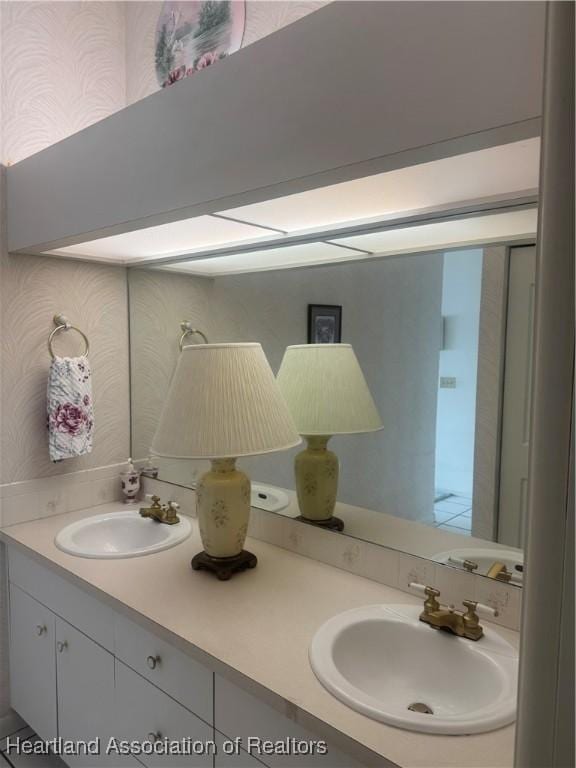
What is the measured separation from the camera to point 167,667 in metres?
1.27

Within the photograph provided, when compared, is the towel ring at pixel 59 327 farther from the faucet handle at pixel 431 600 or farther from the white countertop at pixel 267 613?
the faucet handle at pixel 431 600

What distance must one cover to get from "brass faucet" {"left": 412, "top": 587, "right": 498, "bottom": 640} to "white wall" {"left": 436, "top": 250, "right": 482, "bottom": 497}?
28 centimetres

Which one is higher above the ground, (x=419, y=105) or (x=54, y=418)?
(x=419, y=105)

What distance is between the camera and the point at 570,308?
1.53 ft

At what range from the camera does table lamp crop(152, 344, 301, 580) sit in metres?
1.34

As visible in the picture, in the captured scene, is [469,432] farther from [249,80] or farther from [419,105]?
[249,80]

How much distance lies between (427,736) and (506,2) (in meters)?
1.16

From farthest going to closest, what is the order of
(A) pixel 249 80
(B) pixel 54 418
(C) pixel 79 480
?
(C) pixel 79 480
(B) pixel 54 418
(A) pixel 249 80

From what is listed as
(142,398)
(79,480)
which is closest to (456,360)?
(142,398)

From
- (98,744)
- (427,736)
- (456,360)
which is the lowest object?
(98,744)

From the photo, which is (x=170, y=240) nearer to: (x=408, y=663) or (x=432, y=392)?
(x=432, y=392)

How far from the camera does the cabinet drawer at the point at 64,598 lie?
1482mm

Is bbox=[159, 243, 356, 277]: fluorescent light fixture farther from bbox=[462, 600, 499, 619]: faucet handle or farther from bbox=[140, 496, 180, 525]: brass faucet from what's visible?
bbox=[462, 600, 499, 619]: faucet handle

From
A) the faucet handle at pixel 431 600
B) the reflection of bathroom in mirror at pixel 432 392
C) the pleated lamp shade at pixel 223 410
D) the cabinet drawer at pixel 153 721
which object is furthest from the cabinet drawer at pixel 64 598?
the faucet handle at pixel 431 600
